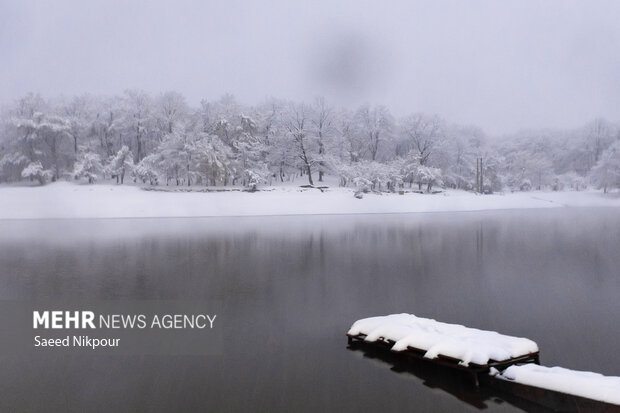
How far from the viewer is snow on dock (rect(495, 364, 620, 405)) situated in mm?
7453

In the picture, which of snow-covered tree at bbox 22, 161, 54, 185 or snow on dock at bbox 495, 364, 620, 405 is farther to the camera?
snow-covered tree at bbox 22, 161, 54, 185

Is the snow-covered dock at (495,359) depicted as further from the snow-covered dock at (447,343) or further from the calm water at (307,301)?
the calm water at (307,301)

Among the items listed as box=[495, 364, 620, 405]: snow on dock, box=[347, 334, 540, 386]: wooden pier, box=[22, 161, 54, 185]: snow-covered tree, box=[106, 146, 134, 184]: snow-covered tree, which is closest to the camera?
box=[495, 364, 620, 405]: snow on dock

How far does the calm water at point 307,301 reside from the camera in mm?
8391

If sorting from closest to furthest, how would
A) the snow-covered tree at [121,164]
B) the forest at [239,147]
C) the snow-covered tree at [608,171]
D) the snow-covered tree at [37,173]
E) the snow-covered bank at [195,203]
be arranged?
1. the snow-covered bank at [195,203]
2. the snow-covered tree at [37,173]
3. the forest at [239,147]
4. the snow-covered tree at [121,164]
5. the snow-covered tree at [608,171]

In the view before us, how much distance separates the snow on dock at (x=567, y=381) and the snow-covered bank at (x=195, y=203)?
47.0 meters

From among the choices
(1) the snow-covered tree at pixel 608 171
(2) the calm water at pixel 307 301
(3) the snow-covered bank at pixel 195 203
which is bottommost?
(2) the calm water at pixel 307 301

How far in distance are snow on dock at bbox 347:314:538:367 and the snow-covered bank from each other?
44.1 meters

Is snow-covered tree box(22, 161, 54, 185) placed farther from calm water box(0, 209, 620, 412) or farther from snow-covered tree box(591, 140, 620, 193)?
snow-covered tree box(591, 140, 620, 193)

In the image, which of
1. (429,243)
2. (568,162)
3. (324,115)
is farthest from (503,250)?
(568,162)

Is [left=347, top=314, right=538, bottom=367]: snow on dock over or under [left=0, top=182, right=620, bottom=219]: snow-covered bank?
under

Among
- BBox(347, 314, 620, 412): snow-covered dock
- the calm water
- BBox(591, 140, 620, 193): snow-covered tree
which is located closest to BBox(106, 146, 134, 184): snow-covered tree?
the calm water

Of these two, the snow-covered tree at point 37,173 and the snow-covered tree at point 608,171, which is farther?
the snow-covered tree at point 608,171

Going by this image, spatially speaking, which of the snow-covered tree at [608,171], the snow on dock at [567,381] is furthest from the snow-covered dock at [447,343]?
the snow-covered tree at [608,171]
